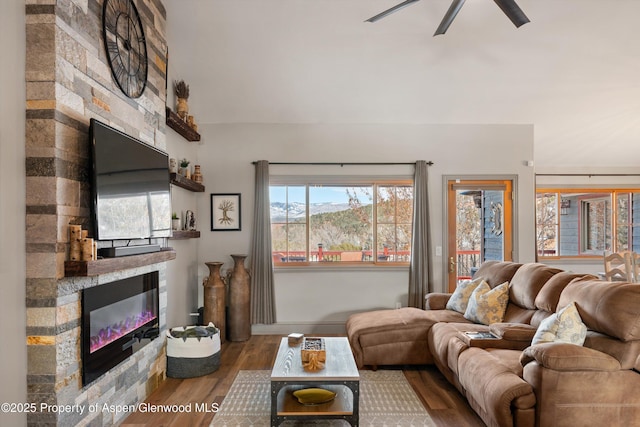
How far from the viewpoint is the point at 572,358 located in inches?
93.4

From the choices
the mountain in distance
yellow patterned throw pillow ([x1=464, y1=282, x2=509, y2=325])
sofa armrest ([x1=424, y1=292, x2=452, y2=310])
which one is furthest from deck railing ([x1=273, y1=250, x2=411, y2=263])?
yellow patterned throw pillow ([x1=464, y1=282, x2=509, y2=325])

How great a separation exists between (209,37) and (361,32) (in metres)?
1.57

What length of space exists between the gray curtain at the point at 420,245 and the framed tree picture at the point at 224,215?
2.30 meters

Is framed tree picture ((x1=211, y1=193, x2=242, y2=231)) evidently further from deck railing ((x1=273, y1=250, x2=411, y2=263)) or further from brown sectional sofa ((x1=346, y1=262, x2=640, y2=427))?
brown sectional sofa ((x1=346, y1=262, x2=640, y2=427))

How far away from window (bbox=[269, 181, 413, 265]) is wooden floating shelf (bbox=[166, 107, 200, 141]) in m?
1.20

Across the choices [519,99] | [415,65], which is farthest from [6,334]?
[519,99]

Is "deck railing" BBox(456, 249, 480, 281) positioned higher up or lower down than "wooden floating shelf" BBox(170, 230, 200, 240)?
lower down

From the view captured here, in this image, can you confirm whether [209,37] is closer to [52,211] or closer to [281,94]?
[281,94]

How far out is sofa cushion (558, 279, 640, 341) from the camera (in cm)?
246

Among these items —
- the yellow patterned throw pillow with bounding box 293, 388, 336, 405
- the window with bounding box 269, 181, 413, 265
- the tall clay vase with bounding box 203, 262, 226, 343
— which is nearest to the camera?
the yellow patterned throw pillow with bounding box 293, 388, 336, 405

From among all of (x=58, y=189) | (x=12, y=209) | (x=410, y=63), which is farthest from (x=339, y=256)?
(x=12, y=209)

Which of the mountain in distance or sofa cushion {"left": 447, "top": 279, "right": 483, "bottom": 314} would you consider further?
the mountain in distance

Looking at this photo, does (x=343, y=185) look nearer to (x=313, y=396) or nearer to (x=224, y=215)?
(x=224, y=215)

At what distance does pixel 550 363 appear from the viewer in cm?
236
